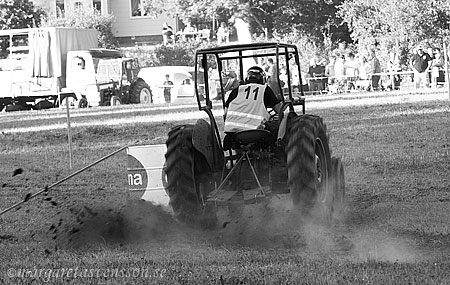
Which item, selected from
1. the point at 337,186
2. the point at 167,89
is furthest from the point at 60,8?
→ the point at 337,186

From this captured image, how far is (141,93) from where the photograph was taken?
38.4m

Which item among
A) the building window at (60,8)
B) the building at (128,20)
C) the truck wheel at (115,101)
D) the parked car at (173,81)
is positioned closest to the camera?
the truck wheel at (115,101)

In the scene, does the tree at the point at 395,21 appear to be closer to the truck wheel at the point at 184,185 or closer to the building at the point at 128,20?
the building at the point at 128,20

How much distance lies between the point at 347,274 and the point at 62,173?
842 centimetres

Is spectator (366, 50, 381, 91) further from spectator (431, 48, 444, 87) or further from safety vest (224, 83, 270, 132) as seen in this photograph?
safety vest (224, 83, 270, 132)

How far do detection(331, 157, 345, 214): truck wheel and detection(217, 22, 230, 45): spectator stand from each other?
1698 inches

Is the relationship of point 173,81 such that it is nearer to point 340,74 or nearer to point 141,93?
point 141,93

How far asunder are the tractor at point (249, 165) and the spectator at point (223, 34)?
143 ft

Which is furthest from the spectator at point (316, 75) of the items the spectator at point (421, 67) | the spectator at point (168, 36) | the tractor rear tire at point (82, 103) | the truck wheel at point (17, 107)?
the spectator at point (168, 36)

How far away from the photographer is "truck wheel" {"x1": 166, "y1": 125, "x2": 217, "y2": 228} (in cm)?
884

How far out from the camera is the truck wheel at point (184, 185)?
8.84 metres

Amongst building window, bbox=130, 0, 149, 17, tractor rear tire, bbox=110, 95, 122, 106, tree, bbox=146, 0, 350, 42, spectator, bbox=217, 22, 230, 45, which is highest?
building window, bbox=130, 0, 149, 17

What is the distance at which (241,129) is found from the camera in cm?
893

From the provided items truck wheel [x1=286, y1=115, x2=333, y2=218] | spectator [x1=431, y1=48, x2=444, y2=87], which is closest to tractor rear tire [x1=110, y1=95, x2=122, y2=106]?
spectator [x1=431, y1=48, x2=444, y2=87]
